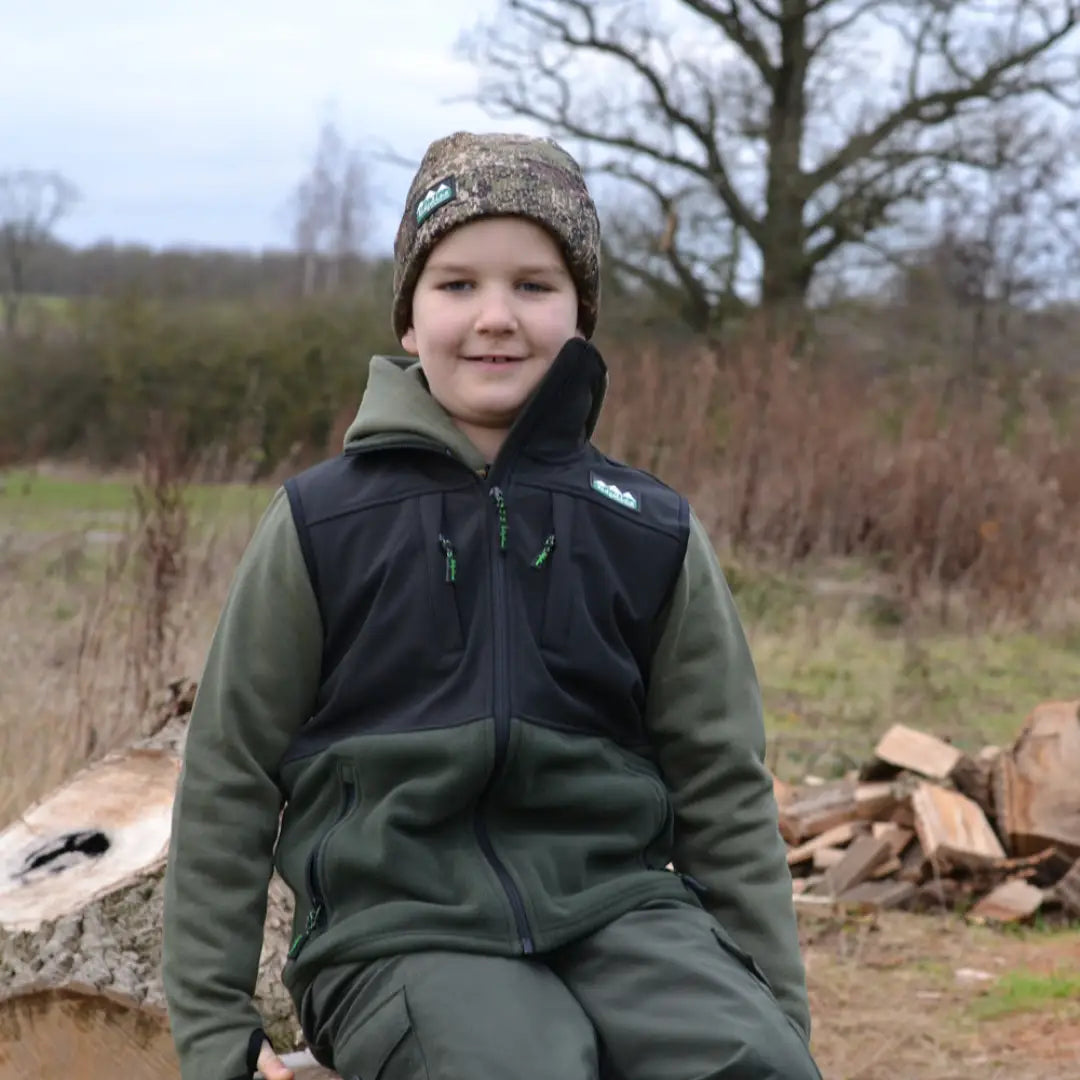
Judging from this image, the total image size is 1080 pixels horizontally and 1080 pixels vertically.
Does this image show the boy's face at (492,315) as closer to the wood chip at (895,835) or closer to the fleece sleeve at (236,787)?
the fleece sleeve at (236,787)

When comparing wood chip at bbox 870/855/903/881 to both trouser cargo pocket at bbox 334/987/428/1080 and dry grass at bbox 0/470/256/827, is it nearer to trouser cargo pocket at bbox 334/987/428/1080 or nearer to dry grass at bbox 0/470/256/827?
dry grass at bbox 0/470/256/827

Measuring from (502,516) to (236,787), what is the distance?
51cm

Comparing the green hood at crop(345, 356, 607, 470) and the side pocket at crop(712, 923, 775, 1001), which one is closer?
the side pocket at crop(712, 923, 775, 1001)

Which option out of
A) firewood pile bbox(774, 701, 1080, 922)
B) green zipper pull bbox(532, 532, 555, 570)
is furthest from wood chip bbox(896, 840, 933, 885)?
green zipper pull bbox(532, 532, 555, 570)

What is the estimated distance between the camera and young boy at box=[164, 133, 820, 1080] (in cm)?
194

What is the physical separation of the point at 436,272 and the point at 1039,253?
58.2 ft

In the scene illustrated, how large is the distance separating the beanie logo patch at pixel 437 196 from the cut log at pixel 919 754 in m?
4.29

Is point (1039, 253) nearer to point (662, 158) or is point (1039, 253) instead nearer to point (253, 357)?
point (662, 158)

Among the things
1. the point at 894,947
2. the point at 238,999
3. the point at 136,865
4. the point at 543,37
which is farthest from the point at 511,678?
the point at 543,37

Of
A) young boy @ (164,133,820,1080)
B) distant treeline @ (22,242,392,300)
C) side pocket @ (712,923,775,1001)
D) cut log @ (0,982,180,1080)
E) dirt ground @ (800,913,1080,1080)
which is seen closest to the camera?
young boy @ (164,133,820,1080)

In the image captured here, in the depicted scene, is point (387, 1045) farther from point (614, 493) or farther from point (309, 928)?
point (614, 493)

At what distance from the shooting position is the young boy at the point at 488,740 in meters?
1.94

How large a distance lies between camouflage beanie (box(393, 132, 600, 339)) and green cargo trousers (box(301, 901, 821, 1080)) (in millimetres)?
941

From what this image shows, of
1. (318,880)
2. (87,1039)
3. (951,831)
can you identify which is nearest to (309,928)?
(318,880)
